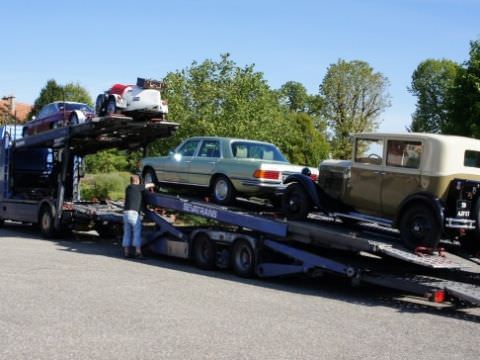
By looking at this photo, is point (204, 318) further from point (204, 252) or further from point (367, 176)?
point (204, 252)

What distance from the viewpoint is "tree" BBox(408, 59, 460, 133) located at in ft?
178

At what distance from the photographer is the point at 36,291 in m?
9.73

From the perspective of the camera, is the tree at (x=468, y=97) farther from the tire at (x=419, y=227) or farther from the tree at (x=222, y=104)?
the tire at (x=419, y=227)

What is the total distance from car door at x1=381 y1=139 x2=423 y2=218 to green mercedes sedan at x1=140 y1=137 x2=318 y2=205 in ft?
5.99

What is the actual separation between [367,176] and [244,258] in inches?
113

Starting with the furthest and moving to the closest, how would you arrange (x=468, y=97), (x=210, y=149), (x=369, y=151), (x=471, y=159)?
(x=468, y=97), (x=210, y=149), (x=369, y=151), (x=471, y=159)

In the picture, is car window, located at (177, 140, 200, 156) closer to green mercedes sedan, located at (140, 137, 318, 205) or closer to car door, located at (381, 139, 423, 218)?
green mercedes sedan, located at (140, 137, 318, 205)

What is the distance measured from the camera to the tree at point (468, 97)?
33.5m

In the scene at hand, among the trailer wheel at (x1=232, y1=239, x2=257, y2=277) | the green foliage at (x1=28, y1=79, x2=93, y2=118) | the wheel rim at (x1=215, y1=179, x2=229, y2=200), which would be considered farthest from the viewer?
the green foliage at (x1=28, y1=79, x2=93, y2=118)

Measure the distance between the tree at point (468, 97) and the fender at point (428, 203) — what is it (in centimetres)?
2456

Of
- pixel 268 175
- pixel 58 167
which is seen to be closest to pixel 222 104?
pixel 58 167

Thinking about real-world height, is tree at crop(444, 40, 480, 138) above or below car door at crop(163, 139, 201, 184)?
above

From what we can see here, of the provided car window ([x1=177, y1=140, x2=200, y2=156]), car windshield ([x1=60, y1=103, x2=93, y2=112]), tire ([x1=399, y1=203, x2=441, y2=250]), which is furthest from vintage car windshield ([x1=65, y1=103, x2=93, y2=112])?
tire ([x1=399, y1=203, x2=441, y2=250])

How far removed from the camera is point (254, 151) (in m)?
13.3
